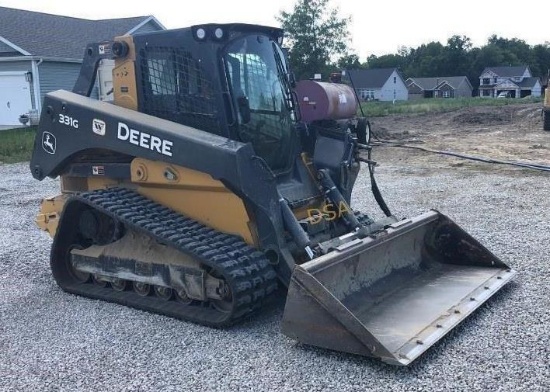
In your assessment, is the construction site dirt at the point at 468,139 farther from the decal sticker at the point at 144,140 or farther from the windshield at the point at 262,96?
the decal sticker at the point at 144,140

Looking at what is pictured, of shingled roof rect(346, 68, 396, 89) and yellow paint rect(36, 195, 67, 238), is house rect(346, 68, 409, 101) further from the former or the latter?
yellow paint rect(36, 195, 67, 238)

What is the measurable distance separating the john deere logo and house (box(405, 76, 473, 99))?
86233 mm

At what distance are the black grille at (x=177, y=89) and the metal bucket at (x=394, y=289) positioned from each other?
5.25 feet

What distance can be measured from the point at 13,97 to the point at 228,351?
2307cm

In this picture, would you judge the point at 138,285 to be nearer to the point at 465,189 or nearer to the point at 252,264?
the point at 252,264

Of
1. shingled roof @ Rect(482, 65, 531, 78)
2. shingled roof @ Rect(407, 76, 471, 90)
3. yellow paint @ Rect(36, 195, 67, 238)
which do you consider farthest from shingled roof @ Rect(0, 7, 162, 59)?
shingled roof @ Rect(482, 65, 531, 78)

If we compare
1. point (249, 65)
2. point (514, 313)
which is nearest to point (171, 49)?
point (249, 65)

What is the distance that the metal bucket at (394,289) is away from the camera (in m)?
4.08

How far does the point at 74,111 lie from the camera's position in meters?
5.69

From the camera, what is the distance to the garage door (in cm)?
2452

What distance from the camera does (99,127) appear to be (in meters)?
5.52

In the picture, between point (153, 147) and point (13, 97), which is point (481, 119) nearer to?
point (13, 97)

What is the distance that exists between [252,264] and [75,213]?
191 cm

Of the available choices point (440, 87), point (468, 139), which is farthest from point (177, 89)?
point (440, 87)
